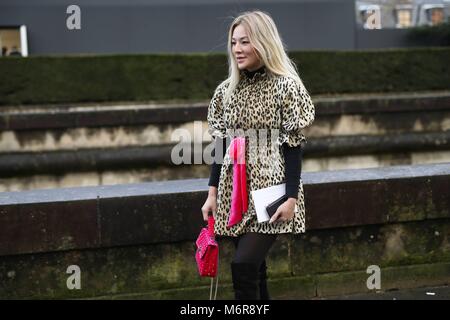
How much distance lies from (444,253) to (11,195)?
9.30 ft

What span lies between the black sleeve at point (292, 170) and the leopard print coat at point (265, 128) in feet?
0.13

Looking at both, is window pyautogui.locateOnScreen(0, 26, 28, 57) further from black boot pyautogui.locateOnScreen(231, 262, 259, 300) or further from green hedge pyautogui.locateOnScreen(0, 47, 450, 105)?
black boot pyautogui.locateOnScreen(231, 262, 259, 300)

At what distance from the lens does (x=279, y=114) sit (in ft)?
10.7

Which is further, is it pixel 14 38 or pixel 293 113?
pixel 14 38

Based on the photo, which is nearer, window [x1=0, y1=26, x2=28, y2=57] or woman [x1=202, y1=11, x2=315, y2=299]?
woman [x1=202, y1=11, x2=315, y2=299]

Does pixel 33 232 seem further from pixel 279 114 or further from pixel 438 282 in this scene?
pixel 438 282

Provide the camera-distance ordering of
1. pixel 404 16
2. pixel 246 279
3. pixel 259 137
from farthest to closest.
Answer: pixel 404 16 < pixel 259 137 < pixel 246 279

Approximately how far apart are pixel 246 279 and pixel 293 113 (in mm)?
745

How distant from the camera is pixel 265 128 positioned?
3285mm

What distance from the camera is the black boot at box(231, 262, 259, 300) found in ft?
10.1

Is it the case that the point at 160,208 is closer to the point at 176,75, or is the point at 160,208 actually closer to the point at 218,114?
the point at 218,114

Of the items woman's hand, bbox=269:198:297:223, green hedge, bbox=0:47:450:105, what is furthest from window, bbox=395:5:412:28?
woman's hand, bbox=269:198:297:223

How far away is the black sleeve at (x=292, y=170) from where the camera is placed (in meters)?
3.19

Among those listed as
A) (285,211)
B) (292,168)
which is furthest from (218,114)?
(285,211)
